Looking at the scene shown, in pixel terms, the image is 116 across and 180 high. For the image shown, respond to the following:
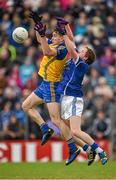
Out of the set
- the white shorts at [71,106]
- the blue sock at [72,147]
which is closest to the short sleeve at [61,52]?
the white shorts at [71,106]

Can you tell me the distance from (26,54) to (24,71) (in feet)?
2.77

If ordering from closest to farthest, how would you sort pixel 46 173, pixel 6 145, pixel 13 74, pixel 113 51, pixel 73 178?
pixel 73 178 → pixel 46 173 → pixel 6 145 → pixel 13 74 → pixel 113 51

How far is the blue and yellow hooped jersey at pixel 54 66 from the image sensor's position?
1770 cm

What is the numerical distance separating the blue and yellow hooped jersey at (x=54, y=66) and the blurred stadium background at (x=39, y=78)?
148cm

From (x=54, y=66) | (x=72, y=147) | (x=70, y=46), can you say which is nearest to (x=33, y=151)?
(x=72, y=147)

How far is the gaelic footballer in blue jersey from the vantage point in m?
17.2

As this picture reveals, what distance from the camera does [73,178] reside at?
1689 centimetres

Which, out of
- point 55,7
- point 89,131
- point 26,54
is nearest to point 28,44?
point 26,54

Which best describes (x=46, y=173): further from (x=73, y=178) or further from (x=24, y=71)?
(x=24, y=71)

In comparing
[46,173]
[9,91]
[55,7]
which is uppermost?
[55,7]

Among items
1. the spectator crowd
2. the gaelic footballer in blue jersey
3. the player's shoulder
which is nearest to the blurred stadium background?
the spectator crowd

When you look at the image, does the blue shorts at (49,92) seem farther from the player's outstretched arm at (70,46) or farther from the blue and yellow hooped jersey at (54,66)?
the player's outstretched arm at (70,46)

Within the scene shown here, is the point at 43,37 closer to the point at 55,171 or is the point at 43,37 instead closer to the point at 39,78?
the point at 55,171

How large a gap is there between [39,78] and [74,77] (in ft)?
21.8
